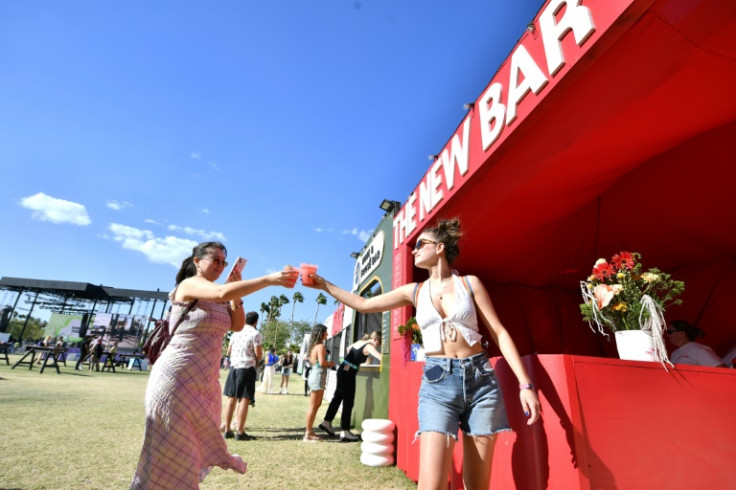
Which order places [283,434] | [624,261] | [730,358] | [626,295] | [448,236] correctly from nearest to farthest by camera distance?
1. [448,236]
2. [626,295]
3. [624,261]
4. [730,358]
5. [283,434]

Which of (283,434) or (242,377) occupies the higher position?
(242,377)

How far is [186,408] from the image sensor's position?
2.06 meters

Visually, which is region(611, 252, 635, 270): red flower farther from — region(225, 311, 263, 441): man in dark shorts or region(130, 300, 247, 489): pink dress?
region(225, 311, 263, 441): man in dark shorts

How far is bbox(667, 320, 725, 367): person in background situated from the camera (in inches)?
157

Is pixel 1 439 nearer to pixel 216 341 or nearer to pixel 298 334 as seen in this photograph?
pixel 216 341

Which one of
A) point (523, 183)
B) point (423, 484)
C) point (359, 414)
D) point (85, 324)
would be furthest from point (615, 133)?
point (85, 324)

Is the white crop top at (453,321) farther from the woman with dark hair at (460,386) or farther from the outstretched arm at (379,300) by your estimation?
the outstretched arm at (379,300)

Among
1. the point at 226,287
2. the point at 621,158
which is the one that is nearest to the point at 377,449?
the point at 226,287

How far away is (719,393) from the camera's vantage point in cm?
220

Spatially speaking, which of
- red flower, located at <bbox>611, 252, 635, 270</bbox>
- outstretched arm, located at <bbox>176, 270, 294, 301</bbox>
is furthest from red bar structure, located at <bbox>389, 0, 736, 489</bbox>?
outstretched arm, located at <bbox>176, 270, 294, 301</bbox>

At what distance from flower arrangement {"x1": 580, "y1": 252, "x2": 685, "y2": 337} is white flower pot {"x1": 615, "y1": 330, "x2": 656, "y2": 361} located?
0.08 metres

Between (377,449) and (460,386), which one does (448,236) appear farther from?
(377,449)

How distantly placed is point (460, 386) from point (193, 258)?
1924 mm

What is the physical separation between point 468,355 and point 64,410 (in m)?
8.26
